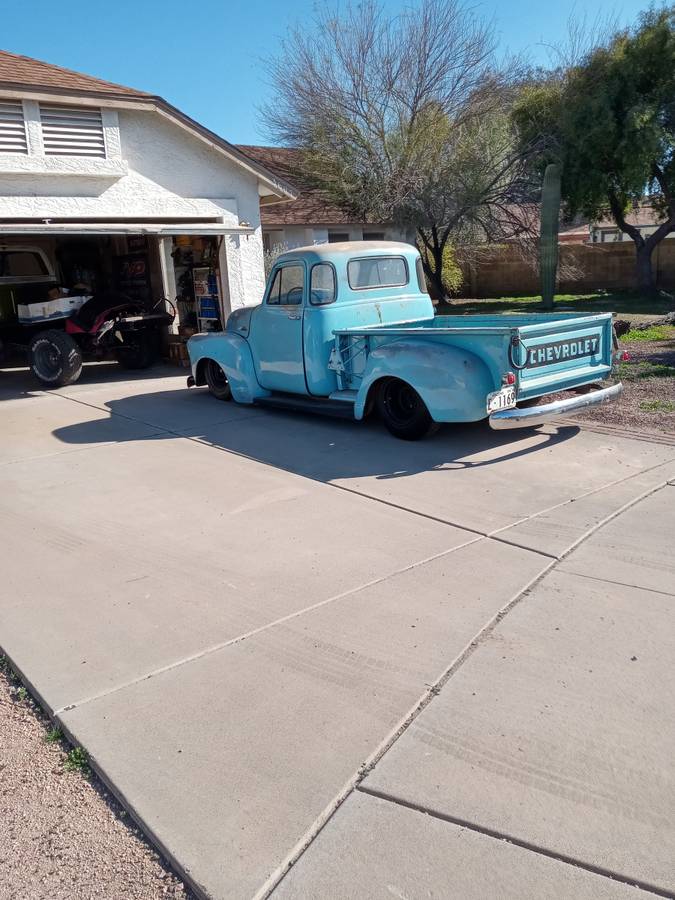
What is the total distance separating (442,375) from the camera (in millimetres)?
6680

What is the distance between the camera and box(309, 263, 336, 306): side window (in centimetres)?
809

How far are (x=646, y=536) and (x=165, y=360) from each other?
36.4 feet

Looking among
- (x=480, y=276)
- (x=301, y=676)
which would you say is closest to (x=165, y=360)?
(x=301, y=676)

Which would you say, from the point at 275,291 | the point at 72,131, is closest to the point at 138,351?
the point at 72,131

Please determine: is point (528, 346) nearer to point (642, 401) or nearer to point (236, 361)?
point (642, 401)

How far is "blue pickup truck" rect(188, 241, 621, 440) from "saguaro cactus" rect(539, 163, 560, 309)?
1165cm

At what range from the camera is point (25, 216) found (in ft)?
35.7

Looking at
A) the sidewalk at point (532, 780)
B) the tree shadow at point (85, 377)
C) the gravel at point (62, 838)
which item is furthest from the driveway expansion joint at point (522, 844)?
the tree shadow at point (85, 377)

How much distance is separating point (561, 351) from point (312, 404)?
2691 millimetres

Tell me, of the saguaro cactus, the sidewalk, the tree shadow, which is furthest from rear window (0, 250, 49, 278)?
the sidewalk

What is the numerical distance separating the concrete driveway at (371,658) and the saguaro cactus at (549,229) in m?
13.5

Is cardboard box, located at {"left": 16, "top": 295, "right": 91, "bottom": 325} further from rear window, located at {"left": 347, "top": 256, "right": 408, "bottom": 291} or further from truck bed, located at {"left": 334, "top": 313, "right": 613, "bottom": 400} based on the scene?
truck bed, located at {"left": 334, "top": 313, "right": 613, "bottom": 400}

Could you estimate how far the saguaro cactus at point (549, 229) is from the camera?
1936 centimetres

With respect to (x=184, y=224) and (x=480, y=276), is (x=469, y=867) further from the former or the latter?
(x=480, y=276)
